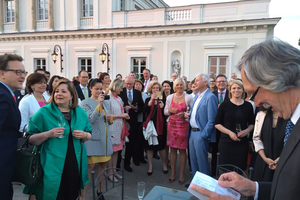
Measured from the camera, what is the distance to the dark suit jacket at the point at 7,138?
78.3 inches

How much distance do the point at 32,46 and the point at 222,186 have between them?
1853cm

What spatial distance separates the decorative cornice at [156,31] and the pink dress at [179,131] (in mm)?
9379

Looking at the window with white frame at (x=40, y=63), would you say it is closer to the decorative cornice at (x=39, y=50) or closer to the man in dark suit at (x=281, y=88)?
the decorative cornice at (x=39, y=50)

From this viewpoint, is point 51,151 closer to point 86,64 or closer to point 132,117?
point 132,117

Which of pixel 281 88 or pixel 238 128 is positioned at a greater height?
pixel 281 88

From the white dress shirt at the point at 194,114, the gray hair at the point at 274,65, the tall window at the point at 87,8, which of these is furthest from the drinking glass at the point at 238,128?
the tall window at the point at 87,8

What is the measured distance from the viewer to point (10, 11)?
17.1 m

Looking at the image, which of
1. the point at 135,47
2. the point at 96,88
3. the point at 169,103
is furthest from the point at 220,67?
the point at 96,88

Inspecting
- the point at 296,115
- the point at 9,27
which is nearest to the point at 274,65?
the point at 296,115

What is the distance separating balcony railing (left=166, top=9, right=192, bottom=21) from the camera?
1266 centimetres

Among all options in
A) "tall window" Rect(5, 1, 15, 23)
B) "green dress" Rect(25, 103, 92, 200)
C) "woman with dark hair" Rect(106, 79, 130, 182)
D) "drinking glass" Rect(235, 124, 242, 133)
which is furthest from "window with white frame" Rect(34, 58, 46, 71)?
"drinking glass" Rect(235, 124, 242, 133)

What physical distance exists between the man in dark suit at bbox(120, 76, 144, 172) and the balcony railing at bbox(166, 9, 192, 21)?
9.46 meters

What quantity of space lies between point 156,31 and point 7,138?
40.2 ft

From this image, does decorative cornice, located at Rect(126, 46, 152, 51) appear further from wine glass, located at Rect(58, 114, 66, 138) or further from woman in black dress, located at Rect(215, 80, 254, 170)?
wine glass, located at Rect(58, 114, 66, 138)
